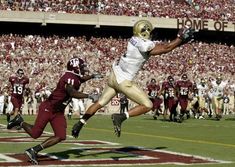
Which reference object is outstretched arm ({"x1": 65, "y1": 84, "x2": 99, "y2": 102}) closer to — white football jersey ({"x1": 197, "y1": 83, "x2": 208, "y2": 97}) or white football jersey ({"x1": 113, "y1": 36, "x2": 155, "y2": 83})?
white football jersey ({"x1": 113, "y1": 36, "x2": 155, "y2": 83})

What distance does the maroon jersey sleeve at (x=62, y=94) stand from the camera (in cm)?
900

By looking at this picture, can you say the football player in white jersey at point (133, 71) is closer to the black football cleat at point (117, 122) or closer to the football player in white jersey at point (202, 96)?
the black football cleat at point (117, 122)

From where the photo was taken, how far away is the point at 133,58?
923 centimetres

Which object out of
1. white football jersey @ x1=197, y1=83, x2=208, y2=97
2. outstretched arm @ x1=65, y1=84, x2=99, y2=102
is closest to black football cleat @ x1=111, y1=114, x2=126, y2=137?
outstretched arm @ x1=65, y1=84, x2=99, y2=102

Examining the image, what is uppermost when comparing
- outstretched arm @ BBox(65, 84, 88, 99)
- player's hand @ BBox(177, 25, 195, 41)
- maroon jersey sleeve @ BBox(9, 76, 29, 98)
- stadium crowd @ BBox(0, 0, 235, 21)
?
stadium crowd @ BBox(0, 0, 235, 21)

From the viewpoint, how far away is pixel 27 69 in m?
35.6

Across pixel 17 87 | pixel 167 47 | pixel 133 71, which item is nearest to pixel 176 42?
pixel 167 47

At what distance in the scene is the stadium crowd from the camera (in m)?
42.6

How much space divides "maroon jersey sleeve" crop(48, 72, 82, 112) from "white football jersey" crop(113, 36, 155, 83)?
693mm

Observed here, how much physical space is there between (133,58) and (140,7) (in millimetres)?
37381

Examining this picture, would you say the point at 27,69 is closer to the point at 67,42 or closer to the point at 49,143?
the point at 67,42

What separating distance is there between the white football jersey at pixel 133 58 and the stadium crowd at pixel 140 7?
33354 mm

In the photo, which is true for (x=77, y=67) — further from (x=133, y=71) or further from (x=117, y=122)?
(x=117, y=122)

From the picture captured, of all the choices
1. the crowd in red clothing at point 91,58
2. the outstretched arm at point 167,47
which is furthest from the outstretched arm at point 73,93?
the crowd in red clothing at point 91,58
